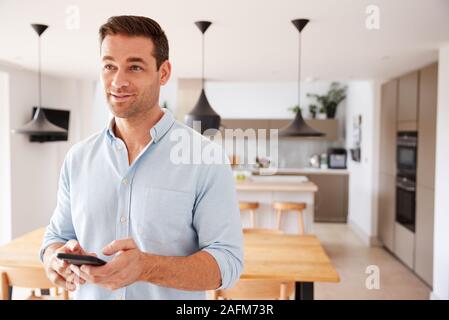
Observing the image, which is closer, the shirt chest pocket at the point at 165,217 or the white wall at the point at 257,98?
the shirt chest pocket at the point at 165,217

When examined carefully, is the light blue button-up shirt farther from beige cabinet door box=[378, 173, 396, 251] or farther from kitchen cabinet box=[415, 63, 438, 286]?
beige cabinet door box=[378, 173, 396, 251]

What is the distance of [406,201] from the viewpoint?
410 cm

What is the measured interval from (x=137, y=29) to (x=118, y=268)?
1.43ft

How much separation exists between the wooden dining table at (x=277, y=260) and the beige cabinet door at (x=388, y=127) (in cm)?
240

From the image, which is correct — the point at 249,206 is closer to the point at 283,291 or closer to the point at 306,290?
the point at 306,290

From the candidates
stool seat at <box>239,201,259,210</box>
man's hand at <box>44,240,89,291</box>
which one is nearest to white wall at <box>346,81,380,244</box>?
stool seat at <box>239,201,259,210</box>

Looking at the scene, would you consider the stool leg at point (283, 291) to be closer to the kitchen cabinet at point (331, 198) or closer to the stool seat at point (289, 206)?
the stool seat at point (289, 206)

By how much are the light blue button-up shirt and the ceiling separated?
131 centimetres

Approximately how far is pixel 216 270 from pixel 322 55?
9.39ft

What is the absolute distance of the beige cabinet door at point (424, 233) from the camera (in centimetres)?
353

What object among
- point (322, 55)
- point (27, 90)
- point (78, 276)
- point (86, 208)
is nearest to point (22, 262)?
point (86, 208)

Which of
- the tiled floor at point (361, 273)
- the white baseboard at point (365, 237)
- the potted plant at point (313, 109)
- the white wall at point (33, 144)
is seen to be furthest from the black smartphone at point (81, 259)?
the potted plant at point (313, 109)

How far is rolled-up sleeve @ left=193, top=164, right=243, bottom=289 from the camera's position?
849mm

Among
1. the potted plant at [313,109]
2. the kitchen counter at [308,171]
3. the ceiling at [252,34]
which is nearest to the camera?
the ceiling at [252,34]
